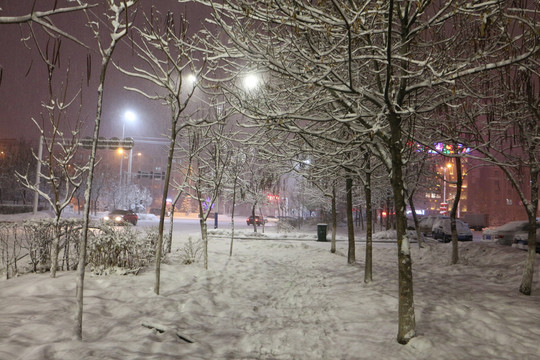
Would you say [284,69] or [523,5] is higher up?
[523,5]

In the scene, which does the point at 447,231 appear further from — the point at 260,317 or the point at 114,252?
the point at 114,252

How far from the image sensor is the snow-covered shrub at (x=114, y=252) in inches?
290

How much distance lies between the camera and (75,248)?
297 inches

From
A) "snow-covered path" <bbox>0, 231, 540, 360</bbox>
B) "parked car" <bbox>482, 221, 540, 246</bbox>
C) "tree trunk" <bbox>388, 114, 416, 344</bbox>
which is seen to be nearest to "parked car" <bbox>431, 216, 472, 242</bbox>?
"parked car" <bbox>482, 221, 540, 246</bbox>

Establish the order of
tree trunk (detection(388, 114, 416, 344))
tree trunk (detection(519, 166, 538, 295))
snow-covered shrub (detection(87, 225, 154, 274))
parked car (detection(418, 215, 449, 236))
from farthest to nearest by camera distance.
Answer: parked car (detection(418, 215, 449, 236)) < snow-covered shrub (detection(87, 225, 154, 274)) < tree trunk (detection(519, 166, 538, 295)) < tree trunk (detection(388, 114, 416, 344))

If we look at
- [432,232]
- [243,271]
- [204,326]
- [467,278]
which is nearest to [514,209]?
[432,232]

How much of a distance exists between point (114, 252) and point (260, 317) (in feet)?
13.1

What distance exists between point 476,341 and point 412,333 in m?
0.94

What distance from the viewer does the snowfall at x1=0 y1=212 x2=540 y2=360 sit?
4.23 m

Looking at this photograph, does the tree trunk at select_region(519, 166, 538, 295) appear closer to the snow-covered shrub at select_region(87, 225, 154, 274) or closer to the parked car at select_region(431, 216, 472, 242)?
the snow-covered shrub at select_region(87, 225, 154, 274)

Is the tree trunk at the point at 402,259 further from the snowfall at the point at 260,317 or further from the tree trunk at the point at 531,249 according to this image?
the tree trunk at the point at 531,249

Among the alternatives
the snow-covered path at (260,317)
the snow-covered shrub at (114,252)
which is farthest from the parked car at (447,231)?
the snow-covered shrub at (114,252)

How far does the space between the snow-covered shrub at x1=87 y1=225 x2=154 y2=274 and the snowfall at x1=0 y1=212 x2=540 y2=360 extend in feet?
1.45

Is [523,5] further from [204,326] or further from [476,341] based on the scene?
[204,326]
